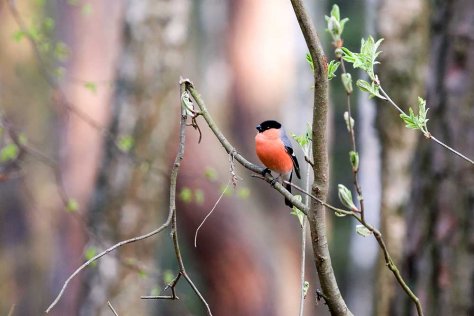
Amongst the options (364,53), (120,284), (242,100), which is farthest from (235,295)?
(364,53)

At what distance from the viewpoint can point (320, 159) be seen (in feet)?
5.74

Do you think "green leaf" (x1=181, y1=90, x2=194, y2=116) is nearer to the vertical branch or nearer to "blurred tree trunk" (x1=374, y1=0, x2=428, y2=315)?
the vertical branch

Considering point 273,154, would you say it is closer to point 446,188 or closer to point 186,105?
point 446,188

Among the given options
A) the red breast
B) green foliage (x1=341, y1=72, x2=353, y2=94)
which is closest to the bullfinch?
the red breast

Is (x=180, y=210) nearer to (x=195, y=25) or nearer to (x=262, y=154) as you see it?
(x=262, y=154)

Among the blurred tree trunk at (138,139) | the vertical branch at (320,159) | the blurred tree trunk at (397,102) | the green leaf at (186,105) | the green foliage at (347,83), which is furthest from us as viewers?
the blurred tree trunk at (138,139)

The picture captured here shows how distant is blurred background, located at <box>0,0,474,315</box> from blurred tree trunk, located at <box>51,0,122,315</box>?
4 centimetres

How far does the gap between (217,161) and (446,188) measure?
18.4 feet

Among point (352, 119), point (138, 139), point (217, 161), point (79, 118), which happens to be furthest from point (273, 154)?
point (79, 118)

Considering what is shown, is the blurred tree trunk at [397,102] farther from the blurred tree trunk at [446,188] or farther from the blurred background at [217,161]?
the blurred tree trunk at [446,188]

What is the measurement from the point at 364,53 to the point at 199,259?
7481mm

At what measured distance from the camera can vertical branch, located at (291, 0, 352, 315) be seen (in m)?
1.70

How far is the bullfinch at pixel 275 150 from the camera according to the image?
3344 millimetres

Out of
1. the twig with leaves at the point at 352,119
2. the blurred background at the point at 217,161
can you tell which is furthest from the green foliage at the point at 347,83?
the blurred background at the point at 217,161
